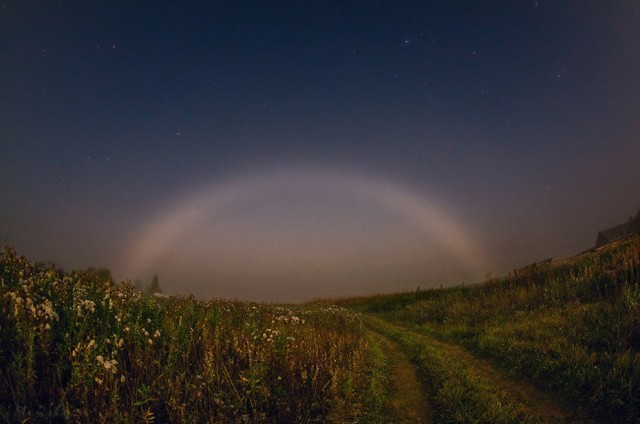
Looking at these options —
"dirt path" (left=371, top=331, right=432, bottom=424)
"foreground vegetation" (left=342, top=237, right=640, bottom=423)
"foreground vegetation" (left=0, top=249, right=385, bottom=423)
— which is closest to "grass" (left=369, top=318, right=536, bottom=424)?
"foreground vegetation" (left=342, top=237, right=640, bottom=423)

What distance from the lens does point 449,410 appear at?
7.56 m

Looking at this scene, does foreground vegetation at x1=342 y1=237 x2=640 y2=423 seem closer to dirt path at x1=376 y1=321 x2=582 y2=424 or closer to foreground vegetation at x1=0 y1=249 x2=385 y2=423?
dirt path at x1=376 y1=321 x2=582 y2=424

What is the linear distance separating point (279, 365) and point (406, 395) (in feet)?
10.1

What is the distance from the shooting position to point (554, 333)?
11414 millimetres

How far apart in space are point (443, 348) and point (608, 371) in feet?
16.6

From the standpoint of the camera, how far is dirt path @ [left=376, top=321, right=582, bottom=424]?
7555 millimetres

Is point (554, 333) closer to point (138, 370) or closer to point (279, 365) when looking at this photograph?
point (279, 365)

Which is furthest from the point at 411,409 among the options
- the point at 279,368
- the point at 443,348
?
the point at 443,348

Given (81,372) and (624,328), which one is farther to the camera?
(624,328)

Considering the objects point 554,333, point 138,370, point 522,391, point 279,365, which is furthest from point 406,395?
point 554,333

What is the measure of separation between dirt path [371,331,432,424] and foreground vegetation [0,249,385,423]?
40 cm

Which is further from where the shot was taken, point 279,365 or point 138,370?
point 279,365

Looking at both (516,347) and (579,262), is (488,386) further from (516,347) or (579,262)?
(579,262)

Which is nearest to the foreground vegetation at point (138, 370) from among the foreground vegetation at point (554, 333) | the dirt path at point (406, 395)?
the dirt path at point (406, 395)
